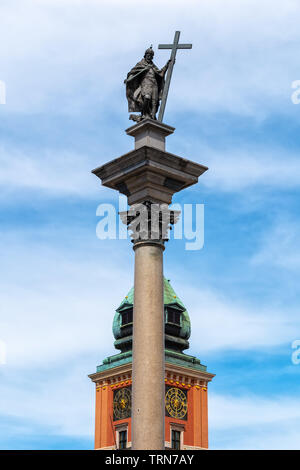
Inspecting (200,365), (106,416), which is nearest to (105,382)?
(106,416)

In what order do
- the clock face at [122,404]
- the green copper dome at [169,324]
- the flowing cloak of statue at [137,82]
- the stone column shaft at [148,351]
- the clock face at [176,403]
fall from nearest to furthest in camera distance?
the stone column shaft at [148,351] → the flowing cloak of statue at [137,82] → the clock face at [176,403] → the clock face at [122,404] → the green copper dome at [169,324]

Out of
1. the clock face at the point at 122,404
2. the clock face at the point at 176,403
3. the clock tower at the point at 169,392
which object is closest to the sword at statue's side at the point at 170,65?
the clock tower at the point at 169,392

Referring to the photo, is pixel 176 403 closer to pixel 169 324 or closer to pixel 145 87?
pixel 169 324

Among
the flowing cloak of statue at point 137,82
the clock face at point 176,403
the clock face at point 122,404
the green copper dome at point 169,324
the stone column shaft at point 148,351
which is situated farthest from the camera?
the green copper dome at point 169,324

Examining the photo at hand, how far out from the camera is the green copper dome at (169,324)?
363ft

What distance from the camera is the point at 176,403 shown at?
10488cm

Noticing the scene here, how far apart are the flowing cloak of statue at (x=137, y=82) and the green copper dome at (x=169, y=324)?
8751cm

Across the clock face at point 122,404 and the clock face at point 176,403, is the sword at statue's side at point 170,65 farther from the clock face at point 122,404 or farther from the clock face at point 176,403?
the clock face at point 122,404

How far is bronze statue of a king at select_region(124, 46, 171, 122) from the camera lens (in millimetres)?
22516

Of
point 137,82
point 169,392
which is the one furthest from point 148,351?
point 169,392

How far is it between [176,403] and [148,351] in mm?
86378

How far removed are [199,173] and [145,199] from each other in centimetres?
169

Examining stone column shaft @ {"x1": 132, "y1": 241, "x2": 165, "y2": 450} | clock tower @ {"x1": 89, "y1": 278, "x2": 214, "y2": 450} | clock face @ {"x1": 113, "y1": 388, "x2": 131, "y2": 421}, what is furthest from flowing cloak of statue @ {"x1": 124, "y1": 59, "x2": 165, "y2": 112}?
clock face @ {"x1": 113, "y1": 388, "x2": 131, "y2": 421}

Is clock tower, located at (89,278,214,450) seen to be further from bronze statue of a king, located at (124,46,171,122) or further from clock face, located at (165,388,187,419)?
bronze statue of a king, located at (124,46,171,122)
